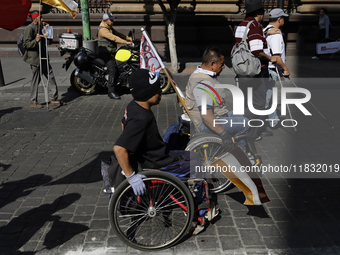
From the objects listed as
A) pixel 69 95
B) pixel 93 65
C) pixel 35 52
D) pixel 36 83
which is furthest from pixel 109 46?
pixel 36 83

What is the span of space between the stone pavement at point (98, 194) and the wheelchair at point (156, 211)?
145 millimetres

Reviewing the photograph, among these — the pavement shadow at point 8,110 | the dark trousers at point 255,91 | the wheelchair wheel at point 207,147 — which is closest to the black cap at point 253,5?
the dark trousers at point 255,91

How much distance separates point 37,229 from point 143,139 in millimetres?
1487

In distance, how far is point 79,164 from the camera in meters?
5.45

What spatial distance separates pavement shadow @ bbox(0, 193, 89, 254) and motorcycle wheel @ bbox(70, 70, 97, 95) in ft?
18.7

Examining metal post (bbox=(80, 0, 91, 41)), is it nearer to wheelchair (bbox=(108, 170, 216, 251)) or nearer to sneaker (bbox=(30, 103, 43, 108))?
sneaker (bbox=(30, 103, 43, 108))

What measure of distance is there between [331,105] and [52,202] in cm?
664

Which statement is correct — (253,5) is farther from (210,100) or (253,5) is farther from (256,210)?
(256,210)

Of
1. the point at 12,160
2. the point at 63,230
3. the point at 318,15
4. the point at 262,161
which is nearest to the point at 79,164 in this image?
the point at 12,160

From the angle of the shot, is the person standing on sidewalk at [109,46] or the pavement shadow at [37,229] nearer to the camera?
the pavement shadow at [37,229]

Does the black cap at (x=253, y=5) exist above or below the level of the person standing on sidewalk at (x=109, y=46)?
above

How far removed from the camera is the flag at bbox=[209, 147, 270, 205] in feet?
12.1

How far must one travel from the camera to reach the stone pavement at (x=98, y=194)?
11.7 feet

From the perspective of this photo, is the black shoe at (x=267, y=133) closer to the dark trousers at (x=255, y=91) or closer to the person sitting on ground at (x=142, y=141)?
the dark trousers at (x=255, y=91)
